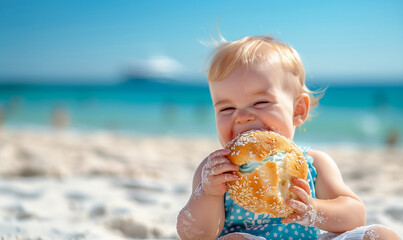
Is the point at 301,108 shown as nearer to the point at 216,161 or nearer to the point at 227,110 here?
the point at 227,110

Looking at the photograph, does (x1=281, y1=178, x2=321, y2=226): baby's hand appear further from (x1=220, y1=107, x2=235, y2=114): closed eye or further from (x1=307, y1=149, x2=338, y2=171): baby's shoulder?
(x1=220, y1=107, x2=235, y2=114): closed eye

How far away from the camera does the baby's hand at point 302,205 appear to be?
73.1 inches

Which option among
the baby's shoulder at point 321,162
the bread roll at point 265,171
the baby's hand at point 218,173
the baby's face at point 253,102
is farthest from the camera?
the baby's shoulder at point 321,162

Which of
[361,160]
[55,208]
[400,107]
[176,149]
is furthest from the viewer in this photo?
[400,107]

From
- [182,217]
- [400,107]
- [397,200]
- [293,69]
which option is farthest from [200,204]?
[400,107]

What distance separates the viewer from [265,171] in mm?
1847

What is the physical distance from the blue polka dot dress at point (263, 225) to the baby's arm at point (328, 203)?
6 cm

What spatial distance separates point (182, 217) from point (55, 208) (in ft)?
6.42

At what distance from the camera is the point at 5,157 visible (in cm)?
566

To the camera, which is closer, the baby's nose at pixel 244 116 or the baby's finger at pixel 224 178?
the baby's finger at pixel 224 178

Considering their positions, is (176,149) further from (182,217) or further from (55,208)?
(182,217)

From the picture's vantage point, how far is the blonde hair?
2.22 m

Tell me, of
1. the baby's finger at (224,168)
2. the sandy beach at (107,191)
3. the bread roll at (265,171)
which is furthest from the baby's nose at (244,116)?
the sandy beach at (107,191)

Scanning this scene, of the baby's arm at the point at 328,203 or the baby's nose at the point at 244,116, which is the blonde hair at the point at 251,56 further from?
the baby's arm at the point at 328,203
